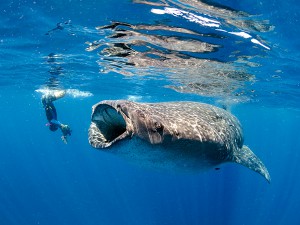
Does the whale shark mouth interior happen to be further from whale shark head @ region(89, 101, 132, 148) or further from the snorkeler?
the snorkeler

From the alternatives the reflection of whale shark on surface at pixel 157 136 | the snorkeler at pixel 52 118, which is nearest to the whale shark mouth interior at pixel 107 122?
the reflection of whale shark on surface at pixel 157 136

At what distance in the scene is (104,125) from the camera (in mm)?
4562

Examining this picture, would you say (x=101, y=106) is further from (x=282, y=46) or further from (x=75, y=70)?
(x=75, y=70)

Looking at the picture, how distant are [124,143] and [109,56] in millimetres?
11226

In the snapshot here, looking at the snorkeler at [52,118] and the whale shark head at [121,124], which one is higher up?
the whale shark head at [121,124]

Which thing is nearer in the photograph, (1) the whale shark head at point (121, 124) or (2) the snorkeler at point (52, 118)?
(1) the whale shark head at point (121, 124)

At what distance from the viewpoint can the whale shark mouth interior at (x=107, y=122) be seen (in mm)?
4149

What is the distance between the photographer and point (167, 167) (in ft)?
15.0

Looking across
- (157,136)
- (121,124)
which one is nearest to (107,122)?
(121,124)

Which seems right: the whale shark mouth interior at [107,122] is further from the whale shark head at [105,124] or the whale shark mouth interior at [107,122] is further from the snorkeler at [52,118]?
the snorkeler at [52,118]

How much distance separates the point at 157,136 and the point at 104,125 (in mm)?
1173

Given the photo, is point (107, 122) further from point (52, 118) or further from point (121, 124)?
point (52, 118)

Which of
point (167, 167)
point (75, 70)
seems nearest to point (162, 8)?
point (167, 167)

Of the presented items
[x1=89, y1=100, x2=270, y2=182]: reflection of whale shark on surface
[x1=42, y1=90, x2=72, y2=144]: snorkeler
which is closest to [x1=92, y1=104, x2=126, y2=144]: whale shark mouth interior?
[x1=89, y1=100, x2=270, y2=182]: reflection of whale shark on surface
